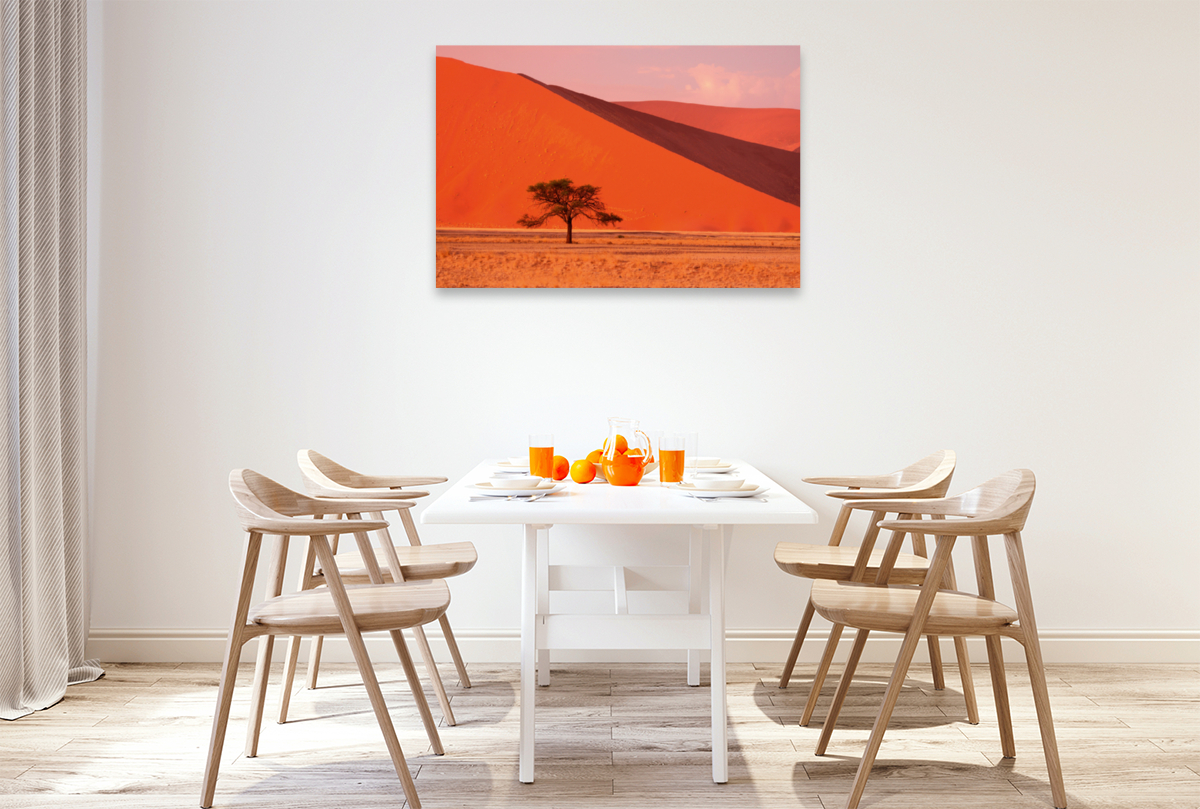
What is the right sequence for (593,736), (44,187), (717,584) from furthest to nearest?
(44,187), (593,736), (717,584)

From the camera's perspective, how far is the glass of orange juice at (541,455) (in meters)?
2.38

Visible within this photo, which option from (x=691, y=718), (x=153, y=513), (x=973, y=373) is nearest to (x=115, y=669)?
(x=153, y=513)

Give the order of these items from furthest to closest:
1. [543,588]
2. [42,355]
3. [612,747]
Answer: [42,355], [543,588], [612,747]

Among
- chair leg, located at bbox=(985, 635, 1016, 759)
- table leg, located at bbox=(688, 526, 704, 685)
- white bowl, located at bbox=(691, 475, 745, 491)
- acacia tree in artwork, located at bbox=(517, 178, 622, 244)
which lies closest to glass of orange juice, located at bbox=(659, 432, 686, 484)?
white bowl, located at bbox=(691, 475, 745, 491)

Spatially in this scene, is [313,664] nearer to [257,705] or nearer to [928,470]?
[257,705]

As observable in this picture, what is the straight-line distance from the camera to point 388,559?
2.38 metres

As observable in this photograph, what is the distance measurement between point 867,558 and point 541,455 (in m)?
0.96

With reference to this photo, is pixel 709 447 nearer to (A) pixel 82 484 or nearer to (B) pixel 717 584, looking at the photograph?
(B) pixel 717 584

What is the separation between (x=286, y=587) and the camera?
3.09 metres

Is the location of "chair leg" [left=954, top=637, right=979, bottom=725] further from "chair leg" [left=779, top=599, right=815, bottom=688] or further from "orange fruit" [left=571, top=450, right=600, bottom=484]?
"orange fruit" [left=571, top=450, right=600, bottom=484]

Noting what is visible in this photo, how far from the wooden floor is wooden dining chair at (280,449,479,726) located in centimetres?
12

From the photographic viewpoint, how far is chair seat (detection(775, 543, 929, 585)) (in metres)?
2.47

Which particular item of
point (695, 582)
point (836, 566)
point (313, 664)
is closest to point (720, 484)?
point (836, 566)

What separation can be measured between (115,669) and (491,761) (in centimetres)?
163
